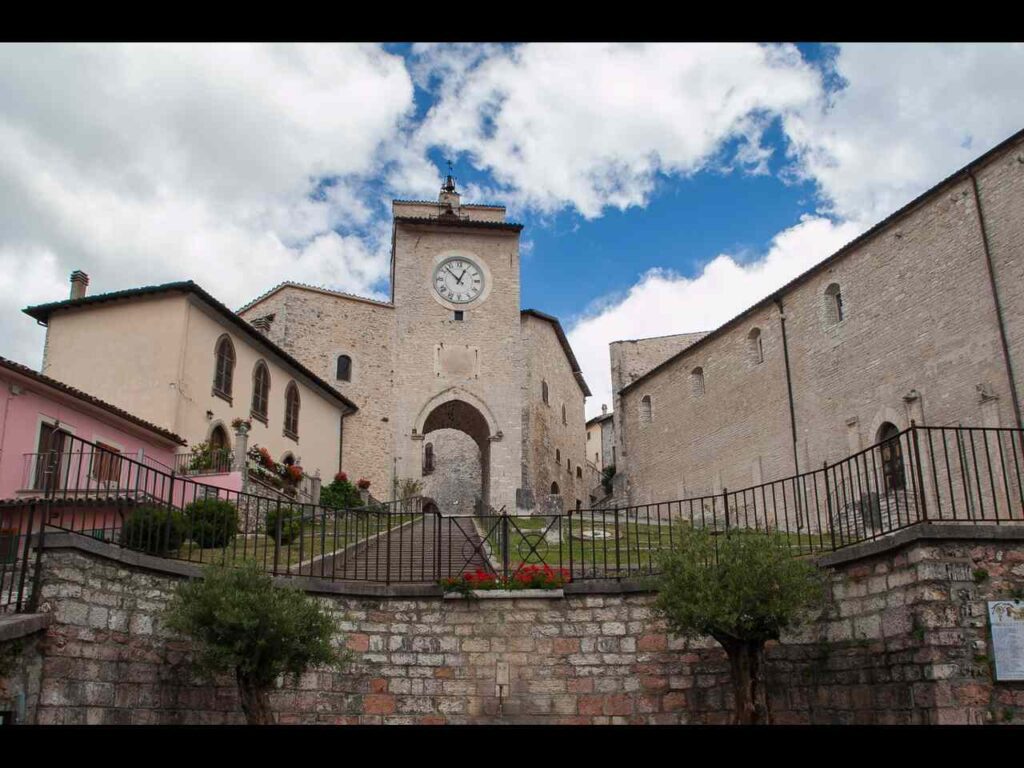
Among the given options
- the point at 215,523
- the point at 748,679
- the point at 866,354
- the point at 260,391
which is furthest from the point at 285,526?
the point at 866,354

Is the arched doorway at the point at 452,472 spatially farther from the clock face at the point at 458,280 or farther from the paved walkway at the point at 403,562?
the paved walkway at the point at 403,562

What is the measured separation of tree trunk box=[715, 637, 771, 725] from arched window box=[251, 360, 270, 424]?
20.9 metres

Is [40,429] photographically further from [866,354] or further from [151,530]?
[866,354]

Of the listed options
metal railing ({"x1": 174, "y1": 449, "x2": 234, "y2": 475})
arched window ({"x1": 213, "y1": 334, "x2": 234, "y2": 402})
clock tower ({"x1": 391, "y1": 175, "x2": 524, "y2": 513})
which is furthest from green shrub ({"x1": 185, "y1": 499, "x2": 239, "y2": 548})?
clock tower ({"x1": 391, "y1": 175, "x2": 524, "y2": 513})

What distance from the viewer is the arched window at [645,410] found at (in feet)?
127

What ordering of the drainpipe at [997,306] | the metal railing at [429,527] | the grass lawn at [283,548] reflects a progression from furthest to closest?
the drainpipe at [997,306] → the grass lawn at [283,548] → the metal railing at [429,527]

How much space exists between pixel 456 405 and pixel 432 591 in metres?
26.8

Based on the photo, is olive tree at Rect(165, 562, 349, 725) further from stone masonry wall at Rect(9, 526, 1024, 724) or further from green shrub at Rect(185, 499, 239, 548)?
green shrub at Rect(185, 499, 239, 548)

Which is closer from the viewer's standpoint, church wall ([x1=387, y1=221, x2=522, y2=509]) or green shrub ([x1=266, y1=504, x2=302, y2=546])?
green shrub ([x1=266, y1=504, x2=302, y2=546])

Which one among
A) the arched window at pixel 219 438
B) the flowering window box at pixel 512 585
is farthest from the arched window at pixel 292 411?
the flowering window box at pixel 512 585

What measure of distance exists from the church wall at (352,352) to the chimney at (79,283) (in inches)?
315

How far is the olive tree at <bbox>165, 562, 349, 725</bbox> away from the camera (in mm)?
9102
